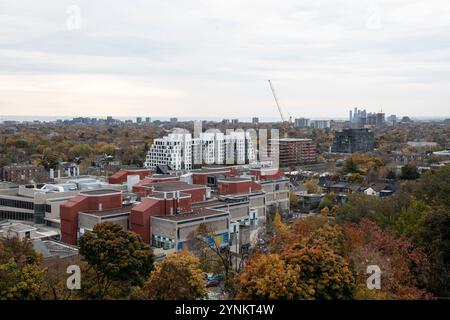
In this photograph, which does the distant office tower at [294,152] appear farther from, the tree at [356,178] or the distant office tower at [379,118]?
the distant office tower at [379,118]

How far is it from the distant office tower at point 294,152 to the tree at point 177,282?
34.1 metres

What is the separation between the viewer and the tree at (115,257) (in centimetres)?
991

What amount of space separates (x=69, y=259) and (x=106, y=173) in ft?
74.0

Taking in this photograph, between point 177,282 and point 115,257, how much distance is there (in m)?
2.33

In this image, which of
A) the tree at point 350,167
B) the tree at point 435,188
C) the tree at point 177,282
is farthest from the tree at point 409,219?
the tree at point 350,167

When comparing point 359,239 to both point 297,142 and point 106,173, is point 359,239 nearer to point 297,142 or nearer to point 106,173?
point 106,173

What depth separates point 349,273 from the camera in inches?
315

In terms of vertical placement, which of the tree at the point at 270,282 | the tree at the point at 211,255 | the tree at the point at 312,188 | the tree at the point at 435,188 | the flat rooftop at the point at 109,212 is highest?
the tree at the point at 435,188

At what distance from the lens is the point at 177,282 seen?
8.38 metres

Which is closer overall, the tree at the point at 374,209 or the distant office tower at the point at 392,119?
the tree at the point at 374,209

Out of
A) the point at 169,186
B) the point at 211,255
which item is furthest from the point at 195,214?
the point at 211,255

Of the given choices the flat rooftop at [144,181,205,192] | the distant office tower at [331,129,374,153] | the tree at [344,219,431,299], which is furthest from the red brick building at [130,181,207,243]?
the distant office tower at [331,129,374,153]

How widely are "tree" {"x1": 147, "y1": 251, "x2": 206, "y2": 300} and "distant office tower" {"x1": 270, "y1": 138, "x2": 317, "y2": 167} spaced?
34.1 m
